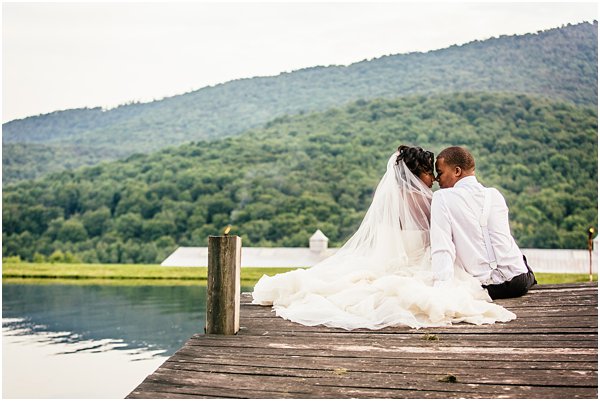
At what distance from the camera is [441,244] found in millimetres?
4570

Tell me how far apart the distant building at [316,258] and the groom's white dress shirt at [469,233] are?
20.8m

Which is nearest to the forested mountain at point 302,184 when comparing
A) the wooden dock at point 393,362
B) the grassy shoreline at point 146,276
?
the grassy shoreline at point 146,276

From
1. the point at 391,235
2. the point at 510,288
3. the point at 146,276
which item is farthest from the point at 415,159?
the point at 146,276

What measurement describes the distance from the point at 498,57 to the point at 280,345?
212 ft

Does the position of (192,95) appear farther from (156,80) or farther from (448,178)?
(448,178)

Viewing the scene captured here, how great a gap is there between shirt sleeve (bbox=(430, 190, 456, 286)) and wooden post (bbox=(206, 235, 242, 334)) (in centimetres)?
132

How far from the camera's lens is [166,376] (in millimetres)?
3225

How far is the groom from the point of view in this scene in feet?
15.2

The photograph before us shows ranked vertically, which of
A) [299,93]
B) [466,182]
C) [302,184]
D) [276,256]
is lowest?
[276,256]

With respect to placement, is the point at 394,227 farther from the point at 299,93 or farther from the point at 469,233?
the point at 299,93

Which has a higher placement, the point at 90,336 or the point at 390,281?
the point at 390,281

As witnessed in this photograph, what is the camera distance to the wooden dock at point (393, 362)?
291cm

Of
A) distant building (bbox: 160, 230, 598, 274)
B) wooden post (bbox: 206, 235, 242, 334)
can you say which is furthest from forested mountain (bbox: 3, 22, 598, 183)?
wooden post (bbox: 206, 235, 242, 334)

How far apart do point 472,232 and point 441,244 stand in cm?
27
